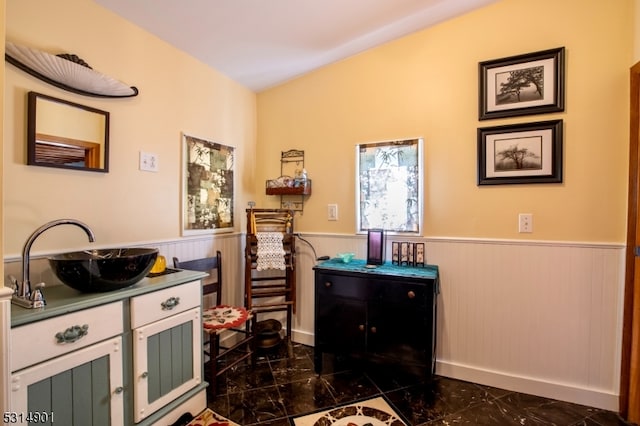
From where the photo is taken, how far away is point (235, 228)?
2734 mm

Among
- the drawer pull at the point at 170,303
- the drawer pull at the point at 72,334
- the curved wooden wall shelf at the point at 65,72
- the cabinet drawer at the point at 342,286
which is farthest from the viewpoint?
the cabinet drawer at the point at 342,286

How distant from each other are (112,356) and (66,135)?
1148 millimetres

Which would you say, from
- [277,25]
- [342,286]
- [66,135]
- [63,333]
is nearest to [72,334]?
Result: [63,333]

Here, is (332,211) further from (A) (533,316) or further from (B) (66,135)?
(B) (66,135)

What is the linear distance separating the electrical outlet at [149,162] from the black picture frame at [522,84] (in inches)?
89.2

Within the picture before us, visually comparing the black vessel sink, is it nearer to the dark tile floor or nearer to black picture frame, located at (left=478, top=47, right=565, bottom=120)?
the dark tile floor

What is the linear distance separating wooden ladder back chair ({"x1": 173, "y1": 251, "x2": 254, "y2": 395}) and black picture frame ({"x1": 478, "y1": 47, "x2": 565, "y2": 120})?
7.34ft

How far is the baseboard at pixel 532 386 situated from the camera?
6.06 ft

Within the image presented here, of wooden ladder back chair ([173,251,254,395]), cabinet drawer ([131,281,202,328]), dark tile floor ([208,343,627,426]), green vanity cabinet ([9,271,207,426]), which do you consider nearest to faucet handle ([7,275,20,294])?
green vanity cabinet ([9,271,207,426])

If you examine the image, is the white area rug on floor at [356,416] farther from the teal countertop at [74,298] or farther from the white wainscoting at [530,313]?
the teal countertop at [74,298]

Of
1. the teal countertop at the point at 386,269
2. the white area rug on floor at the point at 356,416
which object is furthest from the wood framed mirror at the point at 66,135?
the white area rug on floor at the point at 356,416

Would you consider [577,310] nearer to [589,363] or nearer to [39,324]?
[589,363]

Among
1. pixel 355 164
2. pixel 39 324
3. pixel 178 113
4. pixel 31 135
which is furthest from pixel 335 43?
pixel 39 324

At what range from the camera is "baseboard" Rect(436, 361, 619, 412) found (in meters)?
1.85
